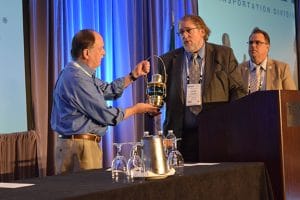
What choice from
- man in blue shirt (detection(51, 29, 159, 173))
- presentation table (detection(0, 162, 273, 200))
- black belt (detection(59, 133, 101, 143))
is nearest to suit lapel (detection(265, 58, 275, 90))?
man in blue shirt (detection(51, 29, 159, 173))

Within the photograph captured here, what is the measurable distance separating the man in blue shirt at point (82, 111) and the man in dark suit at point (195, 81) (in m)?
0.29

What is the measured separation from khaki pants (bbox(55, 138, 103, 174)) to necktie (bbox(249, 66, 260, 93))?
58.1 inches

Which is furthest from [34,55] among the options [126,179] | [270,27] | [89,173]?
[270,27]

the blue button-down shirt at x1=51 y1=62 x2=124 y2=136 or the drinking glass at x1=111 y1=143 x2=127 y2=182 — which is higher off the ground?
the blue button-down shirt at x1=51 y1=62 x2=124 y2=136

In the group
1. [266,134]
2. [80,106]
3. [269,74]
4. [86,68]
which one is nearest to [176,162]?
[266,134]

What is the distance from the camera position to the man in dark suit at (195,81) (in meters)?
3.09

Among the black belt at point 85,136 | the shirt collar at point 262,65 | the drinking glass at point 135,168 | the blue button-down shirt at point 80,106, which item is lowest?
the drinking glass at point 135,168

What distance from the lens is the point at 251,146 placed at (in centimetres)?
249

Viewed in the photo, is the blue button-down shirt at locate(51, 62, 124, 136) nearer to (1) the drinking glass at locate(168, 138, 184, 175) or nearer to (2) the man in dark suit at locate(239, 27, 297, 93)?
(1) the drinking glass at locate(168, 138, 184, 175)

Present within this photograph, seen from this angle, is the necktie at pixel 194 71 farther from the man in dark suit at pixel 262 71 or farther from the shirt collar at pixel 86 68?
the man in dark suit at pixel 262 71

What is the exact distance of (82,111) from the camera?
2820mm

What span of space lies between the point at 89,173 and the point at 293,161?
93cm

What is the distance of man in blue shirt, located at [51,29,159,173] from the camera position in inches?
110

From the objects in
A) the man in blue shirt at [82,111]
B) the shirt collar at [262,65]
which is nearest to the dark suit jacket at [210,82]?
the man in blue shirt at [82,111]
